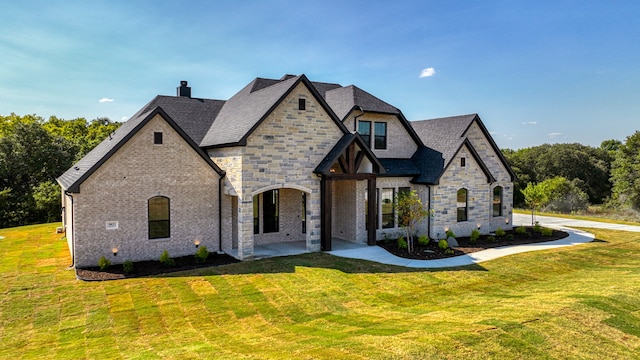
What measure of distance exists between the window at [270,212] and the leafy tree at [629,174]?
1561 inches

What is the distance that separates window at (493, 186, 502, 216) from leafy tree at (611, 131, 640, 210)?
82.9 feet

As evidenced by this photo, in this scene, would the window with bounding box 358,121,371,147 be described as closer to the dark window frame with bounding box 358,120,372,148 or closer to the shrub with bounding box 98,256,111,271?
the dark window frame with bounding box 358,120,372,148

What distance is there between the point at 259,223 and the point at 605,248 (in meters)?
17.9

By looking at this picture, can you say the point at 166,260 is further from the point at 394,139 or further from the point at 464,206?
the point at 464,206

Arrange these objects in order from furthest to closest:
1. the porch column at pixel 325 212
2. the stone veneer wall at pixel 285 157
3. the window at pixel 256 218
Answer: the window at pixel 256 218 → the porch column at pixel 325 212 → the stone veneer wall at pixel 285 157

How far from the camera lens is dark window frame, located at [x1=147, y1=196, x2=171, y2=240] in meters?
16.4

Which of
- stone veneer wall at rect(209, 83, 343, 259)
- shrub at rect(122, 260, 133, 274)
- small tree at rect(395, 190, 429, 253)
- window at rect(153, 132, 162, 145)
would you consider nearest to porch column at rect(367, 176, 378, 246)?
small tree at rect(395, 190, 429, 253)

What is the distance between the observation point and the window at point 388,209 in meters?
21.9

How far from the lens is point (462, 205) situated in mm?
23062

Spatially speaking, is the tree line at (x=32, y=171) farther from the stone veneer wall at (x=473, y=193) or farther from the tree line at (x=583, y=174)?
the tree line at (x=583, y=174)

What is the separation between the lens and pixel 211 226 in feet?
58.4

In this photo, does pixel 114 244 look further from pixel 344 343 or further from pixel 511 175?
pixel 511 175

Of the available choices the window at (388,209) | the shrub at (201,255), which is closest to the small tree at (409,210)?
the window at (388,209)

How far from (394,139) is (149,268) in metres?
15.0
